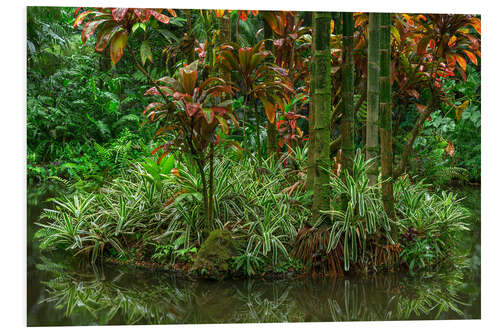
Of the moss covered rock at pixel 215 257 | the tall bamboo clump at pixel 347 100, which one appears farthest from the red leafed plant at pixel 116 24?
the tall bamboo clump at pixel 347 100

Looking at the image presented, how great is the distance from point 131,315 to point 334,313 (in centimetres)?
104

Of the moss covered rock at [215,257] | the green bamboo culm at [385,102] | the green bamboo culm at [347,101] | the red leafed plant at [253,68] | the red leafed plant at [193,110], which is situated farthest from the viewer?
the red leafed plant at [253,68]

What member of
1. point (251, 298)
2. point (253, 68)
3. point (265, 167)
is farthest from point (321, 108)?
point (251, 298)

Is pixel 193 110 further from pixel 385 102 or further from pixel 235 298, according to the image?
pixel 385 102

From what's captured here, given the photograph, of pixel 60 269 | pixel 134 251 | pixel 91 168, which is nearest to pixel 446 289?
pixel 134 251

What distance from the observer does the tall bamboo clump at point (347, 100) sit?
10.7ft

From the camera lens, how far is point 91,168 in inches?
188

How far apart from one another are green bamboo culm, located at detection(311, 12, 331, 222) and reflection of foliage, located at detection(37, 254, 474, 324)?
54 cm

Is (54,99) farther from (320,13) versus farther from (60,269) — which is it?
(320,13)

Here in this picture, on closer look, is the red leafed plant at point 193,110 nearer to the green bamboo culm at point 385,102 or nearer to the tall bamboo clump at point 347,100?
the tall bamboo clump at point 347,100

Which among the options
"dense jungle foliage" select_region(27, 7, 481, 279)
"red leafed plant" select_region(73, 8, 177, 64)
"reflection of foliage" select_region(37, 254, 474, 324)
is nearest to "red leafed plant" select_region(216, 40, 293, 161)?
"dense jungle foliage" select_region(27, 7, 481, 279)

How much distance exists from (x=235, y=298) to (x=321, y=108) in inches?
49.7

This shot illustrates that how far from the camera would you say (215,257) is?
2.95m
